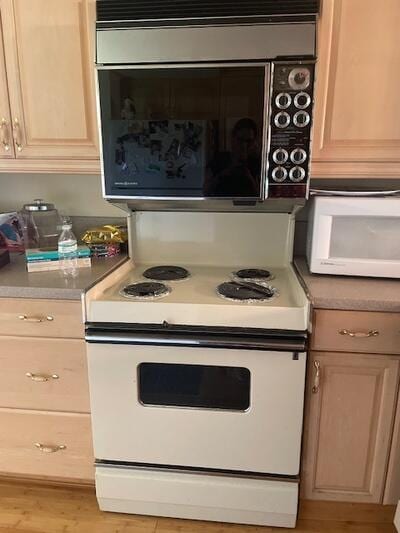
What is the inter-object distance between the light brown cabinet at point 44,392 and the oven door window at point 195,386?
248 mm

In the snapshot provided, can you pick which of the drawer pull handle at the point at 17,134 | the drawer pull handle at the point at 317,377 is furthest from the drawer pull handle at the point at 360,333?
the drawer pull handle at the point at 17,134

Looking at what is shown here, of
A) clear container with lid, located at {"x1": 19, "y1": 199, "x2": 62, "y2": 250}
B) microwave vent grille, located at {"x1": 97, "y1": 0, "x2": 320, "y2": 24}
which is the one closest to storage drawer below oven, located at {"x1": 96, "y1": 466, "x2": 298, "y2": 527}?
clear container with lid, located at {"x1": 19, "y1": 199, "x2": 62, "y2": 250}

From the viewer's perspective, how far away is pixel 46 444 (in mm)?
1707

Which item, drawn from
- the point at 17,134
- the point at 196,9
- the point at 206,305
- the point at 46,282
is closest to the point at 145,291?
the point at 206,305

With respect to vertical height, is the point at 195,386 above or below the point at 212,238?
below

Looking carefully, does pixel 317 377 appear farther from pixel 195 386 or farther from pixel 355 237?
pixel 355 237

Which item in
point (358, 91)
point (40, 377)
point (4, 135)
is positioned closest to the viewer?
point (358, 91)

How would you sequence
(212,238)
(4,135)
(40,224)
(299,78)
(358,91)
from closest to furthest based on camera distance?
(299,78), (358,91), (4,135), (212,238), (40,224)

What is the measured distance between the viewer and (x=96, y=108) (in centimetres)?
165

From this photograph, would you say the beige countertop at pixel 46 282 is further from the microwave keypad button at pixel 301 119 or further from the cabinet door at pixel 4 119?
the microwave keypad button at pixel 301 119

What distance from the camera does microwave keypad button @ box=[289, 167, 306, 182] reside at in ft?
4.91

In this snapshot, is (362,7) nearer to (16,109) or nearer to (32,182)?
(16,109)

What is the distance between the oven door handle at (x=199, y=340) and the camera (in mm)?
1432

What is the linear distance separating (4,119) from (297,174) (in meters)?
1.14
